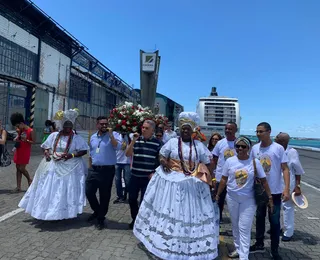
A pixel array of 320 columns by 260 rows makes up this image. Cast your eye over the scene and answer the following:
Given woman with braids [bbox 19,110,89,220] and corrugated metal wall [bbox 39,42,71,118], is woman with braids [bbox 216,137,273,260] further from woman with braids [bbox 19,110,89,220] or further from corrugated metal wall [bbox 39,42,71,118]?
corrugated metal wall [bbox 39,42,71,118]

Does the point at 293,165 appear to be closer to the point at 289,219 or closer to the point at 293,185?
the point at 293,185

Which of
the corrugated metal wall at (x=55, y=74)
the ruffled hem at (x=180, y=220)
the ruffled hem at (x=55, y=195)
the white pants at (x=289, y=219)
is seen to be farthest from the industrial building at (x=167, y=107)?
the ruffled hem at (x=180, y=220)

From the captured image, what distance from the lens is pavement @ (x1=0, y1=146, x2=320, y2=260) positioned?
13.4 feet

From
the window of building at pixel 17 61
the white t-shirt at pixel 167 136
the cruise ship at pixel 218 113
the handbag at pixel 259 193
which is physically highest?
the window of building at pixel 17 61

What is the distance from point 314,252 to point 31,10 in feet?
64.5

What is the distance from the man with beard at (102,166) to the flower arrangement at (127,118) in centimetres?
24

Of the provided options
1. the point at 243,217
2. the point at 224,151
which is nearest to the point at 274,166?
the point at 243,217

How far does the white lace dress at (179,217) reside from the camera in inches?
144

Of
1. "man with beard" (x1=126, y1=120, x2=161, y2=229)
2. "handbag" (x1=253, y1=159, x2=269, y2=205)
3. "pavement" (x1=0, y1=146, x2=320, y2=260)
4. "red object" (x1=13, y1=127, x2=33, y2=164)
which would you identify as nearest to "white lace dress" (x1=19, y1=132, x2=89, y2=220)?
"pavement" (x1=0, y1=146, x2=320, y2=260)

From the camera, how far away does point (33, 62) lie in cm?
1905

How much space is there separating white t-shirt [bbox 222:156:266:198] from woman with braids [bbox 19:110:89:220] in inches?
105

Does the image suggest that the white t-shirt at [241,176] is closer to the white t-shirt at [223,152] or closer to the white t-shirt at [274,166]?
the white t-shirt at [274,166]

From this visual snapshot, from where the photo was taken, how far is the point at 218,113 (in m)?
25.9

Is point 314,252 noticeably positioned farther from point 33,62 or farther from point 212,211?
point 33,62
